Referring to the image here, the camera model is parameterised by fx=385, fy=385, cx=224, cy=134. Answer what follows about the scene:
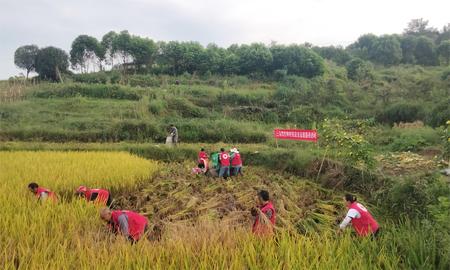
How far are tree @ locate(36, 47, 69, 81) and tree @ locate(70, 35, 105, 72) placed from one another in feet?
5.40

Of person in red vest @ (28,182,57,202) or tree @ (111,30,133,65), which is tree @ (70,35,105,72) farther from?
person in red vest @ (28,182,57,202)

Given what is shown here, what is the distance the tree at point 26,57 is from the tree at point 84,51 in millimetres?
3777

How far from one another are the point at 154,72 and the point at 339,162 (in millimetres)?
31459

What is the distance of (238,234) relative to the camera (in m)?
→ 4.54

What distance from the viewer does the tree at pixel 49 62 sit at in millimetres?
38219

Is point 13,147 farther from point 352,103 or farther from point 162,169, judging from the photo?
Answer: point 352,103

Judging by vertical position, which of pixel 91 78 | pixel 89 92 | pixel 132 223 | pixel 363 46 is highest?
pixel 363 46

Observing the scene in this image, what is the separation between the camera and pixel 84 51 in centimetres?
4075

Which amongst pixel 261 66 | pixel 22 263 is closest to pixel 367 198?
pixel 22 263

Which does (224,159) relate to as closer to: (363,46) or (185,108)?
(185,108)

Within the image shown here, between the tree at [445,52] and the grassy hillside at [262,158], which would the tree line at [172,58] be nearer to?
the grassy hillside at [262,158]

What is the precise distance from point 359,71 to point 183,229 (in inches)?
1317

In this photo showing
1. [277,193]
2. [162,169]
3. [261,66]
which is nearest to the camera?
[277,193]

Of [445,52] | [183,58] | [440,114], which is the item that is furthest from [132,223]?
[445,52]
